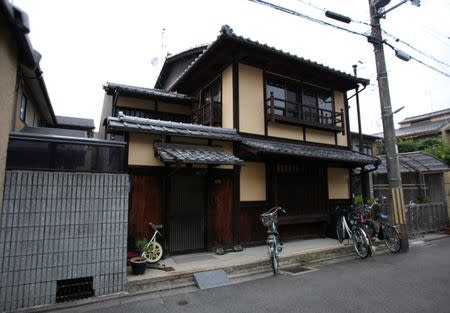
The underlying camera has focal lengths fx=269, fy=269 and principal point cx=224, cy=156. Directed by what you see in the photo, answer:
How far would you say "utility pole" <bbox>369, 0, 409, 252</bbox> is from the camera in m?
9.00

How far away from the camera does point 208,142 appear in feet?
26.9

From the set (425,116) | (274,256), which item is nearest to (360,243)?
(274,256)

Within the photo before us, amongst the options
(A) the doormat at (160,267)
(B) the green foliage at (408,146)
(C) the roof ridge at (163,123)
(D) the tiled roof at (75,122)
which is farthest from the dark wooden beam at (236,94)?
(B) the green foliage at (408,146)

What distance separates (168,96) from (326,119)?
668cm

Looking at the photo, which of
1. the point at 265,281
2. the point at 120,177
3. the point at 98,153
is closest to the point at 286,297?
the point at 265,281

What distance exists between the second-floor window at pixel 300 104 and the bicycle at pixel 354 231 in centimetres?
348

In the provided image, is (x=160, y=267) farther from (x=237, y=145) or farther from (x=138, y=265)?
(x=237, y=145)

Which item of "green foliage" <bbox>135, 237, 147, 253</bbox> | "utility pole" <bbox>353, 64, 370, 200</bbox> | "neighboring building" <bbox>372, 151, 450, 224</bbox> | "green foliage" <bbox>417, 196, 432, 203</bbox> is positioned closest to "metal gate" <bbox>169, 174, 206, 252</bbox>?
"green foliage" <bbox>135, 237, 147, 253</bbox>

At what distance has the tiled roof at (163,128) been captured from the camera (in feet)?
21.7

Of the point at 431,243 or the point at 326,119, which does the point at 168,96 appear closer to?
the point at 326,119

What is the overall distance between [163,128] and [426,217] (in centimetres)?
1217

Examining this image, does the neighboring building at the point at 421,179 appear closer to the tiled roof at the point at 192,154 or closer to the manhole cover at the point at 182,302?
the tiled roof at the point at 192,154

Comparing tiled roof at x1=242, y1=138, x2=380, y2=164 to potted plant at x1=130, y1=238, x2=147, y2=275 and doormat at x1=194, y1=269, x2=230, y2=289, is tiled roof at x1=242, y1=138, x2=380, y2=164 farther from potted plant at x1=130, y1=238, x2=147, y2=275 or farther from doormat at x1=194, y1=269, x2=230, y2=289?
potted plant at x1=130, y1=238, x2=147, y2=275

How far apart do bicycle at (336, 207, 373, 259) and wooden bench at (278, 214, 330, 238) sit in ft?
1.73
